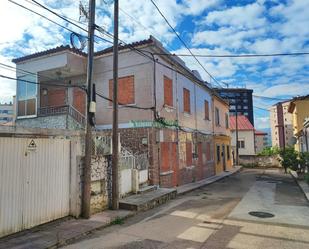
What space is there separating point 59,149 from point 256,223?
19.4 feet

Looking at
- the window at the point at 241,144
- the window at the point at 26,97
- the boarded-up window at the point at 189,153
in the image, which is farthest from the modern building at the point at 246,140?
the window at the point at 26,97

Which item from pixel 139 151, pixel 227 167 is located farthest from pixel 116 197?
pixel 227 167

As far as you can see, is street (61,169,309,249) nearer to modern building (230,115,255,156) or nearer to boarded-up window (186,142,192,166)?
boarded-up window (186,142,192,166)

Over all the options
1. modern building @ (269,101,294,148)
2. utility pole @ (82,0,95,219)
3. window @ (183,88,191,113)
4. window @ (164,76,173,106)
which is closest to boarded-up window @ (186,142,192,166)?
window @ (183,88,191,113)

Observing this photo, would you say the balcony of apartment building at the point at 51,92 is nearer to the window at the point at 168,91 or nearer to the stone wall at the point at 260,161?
the window at the point at 168,91

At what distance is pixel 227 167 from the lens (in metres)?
28.4

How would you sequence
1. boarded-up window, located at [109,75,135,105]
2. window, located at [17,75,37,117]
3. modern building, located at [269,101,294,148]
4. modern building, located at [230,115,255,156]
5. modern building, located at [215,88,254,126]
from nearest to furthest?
1. boarded-up window, located at [109,75,135,105]
2. window, located at [17,75,37,117]
3. modern building, located at [269,101,294,148]
4. modern building, located at [230,115,255,156]
5. modern building, located at [215,88,254,126]

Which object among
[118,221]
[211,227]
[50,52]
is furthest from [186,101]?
[211,227]

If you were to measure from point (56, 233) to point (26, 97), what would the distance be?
970 cm

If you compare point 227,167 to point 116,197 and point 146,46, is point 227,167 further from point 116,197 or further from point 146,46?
point 116,197

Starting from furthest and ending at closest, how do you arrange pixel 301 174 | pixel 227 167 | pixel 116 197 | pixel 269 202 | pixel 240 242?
pixel 227 167 → pixel 301 174 → pixel 269 202 → pixel 116 197 → pixel 240 242

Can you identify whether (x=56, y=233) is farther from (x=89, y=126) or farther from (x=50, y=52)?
(x=50, y=52)

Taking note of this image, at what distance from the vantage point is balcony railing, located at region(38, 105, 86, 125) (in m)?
13.6

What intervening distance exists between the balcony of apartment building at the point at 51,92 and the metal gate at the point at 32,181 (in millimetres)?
5368
